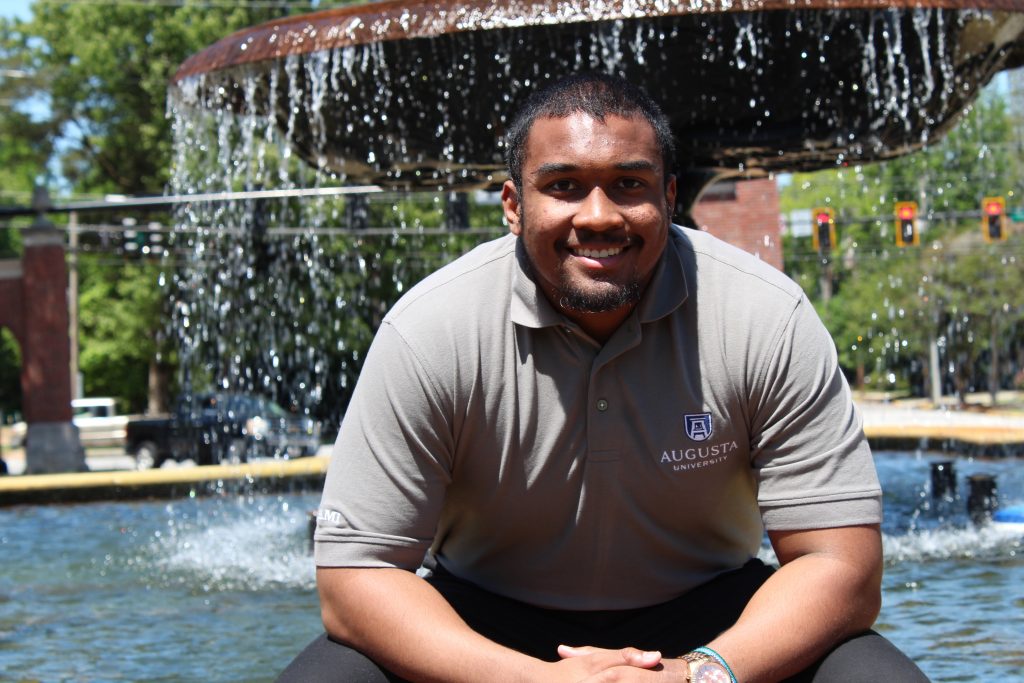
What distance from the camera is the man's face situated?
2.56 m

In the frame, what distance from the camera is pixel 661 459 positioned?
260 cm

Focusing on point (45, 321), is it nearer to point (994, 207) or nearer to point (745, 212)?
point (745, 212)

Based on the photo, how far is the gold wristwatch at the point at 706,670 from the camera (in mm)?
2371

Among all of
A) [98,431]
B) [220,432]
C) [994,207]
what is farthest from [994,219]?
[98,431]

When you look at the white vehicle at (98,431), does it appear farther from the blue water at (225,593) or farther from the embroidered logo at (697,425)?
the embroidered logo at (697,425)

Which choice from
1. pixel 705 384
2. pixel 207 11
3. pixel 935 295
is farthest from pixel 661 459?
pixel 207 11

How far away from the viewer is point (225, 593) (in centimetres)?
611

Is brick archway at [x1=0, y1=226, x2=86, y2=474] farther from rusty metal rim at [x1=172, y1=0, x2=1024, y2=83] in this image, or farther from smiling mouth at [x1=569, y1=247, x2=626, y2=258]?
smiling mouth at [x1=569, y1=247, x2=626, y2=258]

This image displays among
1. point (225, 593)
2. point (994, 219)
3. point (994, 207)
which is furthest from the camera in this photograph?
point (994, 219)

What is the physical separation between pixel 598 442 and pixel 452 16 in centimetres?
320

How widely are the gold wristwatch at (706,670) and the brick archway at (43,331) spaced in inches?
950

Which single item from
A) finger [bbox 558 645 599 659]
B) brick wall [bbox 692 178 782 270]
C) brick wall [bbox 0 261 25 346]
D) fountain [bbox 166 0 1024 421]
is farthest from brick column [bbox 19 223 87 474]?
finger [bbox 558 645 599 659]

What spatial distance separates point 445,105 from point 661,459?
4.22 m

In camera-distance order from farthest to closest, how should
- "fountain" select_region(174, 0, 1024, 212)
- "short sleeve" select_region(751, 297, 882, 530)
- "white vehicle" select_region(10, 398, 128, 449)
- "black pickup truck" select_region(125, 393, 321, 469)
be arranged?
"white vehicle" select_region(10, 398, 128, 449) < "black pickup truck" select_region(125, 393, 321, 469) < "fountain" select_region(174, 0, 1024, 212) < "short sleeve" select_region(751, 297, 882, 530)
